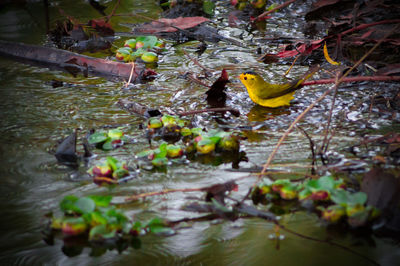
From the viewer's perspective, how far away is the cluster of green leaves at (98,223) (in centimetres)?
151

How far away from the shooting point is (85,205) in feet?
5.05

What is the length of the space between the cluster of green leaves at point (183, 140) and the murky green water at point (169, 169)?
0.26ft

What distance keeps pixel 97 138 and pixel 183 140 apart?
405mm

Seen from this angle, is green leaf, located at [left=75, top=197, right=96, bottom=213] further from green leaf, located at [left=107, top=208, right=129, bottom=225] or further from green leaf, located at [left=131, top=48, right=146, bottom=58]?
green leaf, located at [left=131, top=48, right=146, bottom=58]

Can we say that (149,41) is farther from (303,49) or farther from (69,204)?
(69,204)

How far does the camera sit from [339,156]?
6.55 feet

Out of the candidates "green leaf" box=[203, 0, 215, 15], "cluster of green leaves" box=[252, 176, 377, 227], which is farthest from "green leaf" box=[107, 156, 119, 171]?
"green leaf" box=[203, 0, 215, 15]

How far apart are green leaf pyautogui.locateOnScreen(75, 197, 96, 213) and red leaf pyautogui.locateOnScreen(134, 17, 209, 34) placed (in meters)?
2.59

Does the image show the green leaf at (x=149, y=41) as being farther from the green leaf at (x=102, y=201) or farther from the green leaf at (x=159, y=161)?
the green leaf at (x=102, y=201)

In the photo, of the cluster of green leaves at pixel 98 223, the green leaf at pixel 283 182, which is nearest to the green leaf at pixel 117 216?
the cluster of green leaves at pixel 98 223

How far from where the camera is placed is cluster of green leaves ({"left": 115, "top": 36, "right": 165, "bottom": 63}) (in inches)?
132

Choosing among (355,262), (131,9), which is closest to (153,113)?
(355,262)

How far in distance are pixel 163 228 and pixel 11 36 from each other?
9.69 feet

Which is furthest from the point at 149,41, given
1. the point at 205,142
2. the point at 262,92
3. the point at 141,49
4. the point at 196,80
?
the point at 205,142
